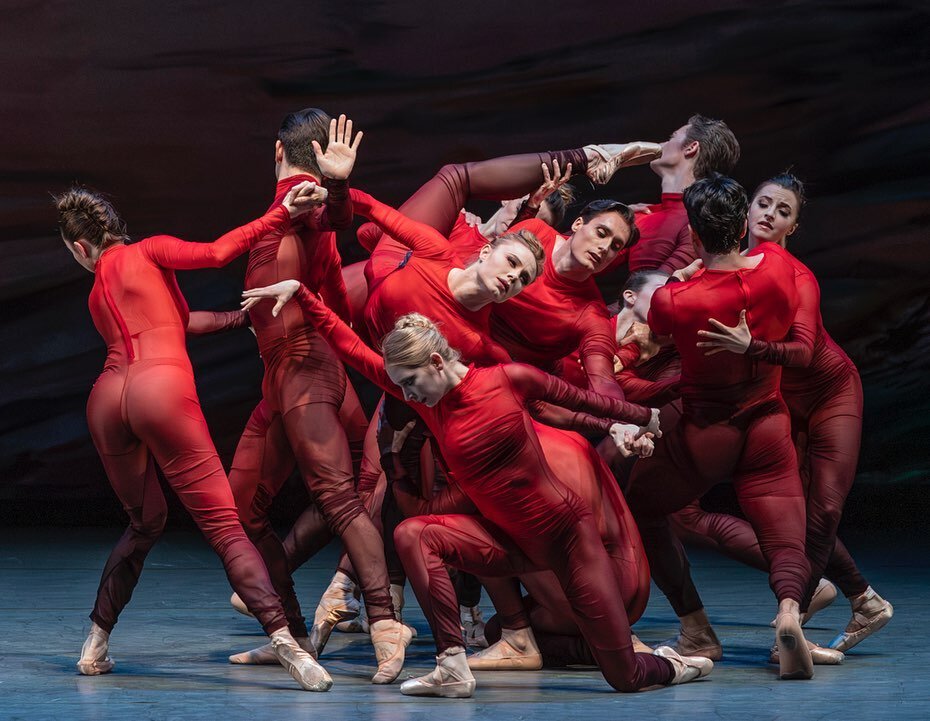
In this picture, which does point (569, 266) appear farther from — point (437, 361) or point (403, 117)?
point (403, 117)

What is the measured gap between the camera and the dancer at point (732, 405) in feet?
12.2

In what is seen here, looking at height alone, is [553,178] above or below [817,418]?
above

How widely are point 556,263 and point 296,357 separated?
84 cm

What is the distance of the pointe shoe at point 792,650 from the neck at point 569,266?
116 cm

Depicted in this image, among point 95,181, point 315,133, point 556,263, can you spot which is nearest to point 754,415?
point 556,263

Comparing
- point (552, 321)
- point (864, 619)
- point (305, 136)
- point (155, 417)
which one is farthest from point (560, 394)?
point (864, 619)

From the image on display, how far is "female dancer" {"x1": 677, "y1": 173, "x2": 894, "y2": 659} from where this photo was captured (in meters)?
3.90

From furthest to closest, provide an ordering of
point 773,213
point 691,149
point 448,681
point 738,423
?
point 691,149, point 773,213, point 738,423, point 448,681

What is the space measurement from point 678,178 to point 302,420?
165 cm

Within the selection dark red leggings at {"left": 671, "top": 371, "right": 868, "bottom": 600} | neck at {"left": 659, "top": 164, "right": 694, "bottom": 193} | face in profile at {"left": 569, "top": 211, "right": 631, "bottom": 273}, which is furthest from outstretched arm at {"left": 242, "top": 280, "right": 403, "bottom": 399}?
neck at {"left": 659, "top": 164, "right": 694, "bottom": 193}

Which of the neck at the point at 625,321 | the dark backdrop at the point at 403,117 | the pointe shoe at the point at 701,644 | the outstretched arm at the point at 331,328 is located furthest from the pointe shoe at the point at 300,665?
the dark backdrop at the point at 403,117

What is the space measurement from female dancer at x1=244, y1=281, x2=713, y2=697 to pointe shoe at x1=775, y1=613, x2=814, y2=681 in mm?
314

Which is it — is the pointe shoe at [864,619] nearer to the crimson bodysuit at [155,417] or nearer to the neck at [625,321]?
the neck at [625,321]

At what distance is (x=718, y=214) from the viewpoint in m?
3.71
